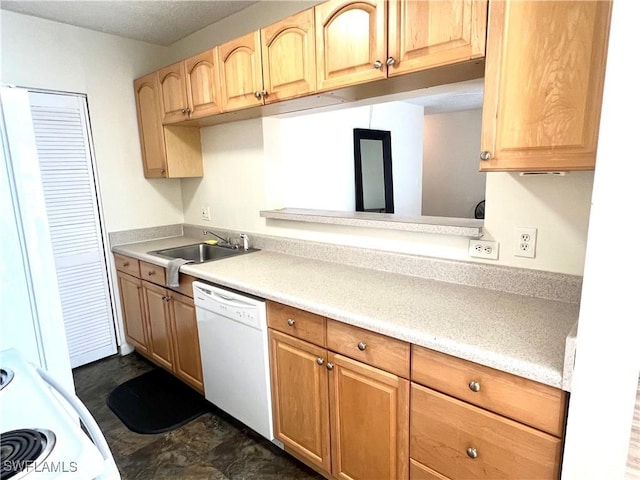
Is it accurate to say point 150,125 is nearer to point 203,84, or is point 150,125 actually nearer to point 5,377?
point 203,84

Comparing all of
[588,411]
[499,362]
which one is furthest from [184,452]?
[588,411]

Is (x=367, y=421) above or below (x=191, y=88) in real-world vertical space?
below

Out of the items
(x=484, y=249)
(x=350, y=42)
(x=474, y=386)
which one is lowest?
(x=474, y=386)

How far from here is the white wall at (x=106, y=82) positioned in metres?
2.46

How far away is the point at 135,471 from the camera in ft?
6.15

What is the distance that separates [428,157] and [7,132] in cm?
576

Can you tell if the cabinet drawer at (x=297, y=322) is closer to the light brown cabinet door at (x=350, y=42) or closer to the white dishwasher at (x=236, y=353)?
the white dishwasher at (x=236, y=353)

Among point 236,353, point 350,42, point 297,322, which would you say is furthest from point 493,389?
point 350,42

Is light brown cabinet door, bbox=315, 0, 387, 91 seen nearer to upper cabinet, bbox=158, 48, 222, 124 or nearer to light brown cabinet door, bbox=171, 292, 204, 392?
upper cabinet, bbox=158, 48, 222, 124

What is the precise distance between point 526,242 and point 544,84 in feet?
2.07

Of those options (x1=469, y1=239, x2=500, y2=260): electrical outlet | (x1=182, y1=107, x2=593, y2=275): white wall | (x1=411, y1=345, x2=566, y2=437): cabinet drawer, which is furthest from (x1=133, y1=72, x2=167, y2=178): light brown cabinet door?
(x1=411, y1=345, x2=566, y2=437): cabinet drawer

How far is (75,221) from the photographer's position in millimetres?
2768

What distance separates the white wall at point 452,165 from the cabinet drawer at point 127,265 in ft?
14.5

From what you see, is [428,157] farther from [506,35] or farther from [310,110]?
[506,35]
